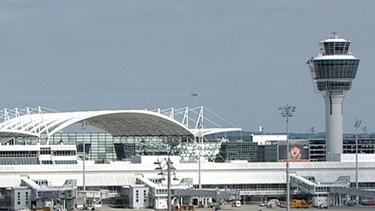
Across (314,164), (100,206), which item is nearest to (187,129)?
(314,164)

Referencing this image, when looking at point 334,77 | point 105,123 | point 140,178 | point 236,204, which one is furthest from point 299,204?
point 105,123

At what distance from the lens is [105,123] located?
188250 millimetres

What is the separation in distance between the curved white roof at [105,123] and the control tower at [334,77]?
23.3 m

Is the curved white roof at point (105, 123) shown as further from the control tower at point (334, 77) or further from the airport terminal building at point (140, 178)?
the control tower at point (334, 77)

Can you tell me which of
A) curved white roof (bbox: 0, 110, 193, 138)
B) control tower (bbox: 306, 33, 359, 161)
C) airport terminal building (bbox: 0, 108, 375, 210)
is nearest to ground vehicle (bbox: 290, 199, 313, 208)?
airport terminal building (bbox: 0, 108, 375, 210)

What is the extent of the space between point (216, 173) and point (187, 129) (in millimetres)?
38618

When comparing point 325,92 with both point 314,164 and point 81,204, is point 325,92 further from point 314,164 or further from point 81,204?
point 81,204

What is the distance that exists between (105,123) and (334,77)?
40.6 m

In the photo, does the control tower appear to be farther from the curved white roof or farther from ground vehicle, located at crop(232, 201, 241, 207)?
ground vehicle, located at crop(232, 201, 241, 207)

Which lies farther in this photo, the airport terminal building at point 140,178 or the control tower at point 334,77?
the control tower at point 334,77

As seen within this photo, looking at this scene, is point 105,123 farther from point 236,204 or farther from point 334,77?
point 236,204

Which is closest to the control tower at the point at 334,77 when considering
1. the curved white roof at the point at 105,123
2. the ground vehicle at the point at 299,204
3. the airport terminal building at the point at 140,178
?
the airport terminal building at the point at 140,178

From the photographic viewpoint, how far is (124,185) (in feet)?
449

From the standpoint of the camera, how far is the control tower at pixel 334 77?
173 meters
